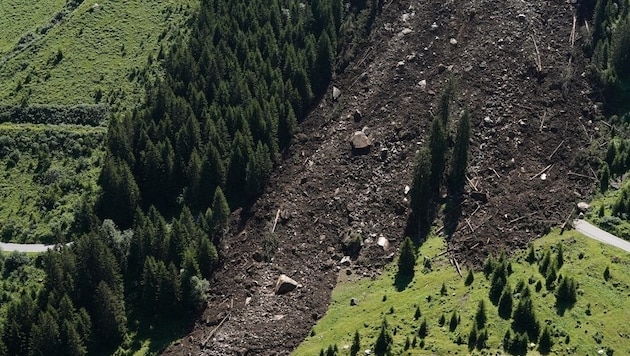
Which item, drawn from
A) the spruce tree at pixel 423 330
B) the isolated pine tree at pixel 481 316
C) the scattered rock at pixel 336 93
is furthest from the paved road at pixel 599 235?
the scattered rock at pixel 336 93

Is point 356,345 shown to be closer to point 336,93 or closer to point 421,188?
point 421,188

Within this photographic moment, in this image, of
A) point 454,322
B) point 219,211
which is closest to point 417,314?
point 454,322

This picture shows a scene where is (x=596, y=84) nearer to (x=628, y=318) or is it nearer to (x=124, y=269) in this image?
(x=628, y=318)

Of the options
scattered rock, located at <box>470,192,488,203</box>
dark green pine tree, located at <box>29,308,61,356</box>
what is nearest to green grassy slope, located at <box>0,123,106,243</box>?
dark green pine tree, located at <box>29,308,61,356</box>

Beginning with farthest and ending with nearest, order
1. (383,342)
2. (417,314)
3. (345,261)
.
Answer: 1. (345,261)
2. (417,314)
3. (383,342)

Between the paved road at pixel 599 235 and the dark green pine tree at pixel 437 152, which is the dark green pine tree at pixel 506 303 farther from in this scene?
the dark green pine tree at pixel 437 152

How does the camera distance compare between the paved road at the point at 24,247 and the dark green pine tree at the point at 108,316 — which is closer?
the dark green pine tree at the point at 108,316

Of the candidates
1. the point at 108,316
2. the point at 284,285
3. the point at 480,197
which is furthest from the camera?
the point at 480,197

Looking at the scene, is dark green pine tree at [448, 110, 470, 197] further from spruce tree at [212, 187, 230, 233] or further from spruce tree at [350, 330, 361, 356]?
spruce tree at [212, 187, 230, 233]
